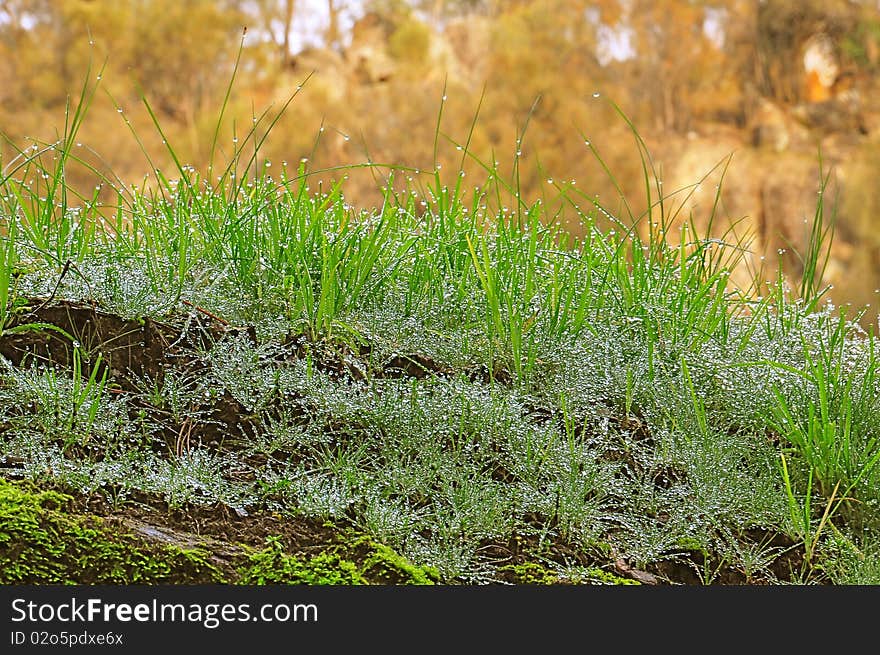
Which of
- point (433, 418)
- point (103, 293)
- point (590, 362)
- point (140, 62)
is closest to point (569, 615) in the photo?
point (433, 418)

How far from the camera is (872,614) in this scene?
3.47ft

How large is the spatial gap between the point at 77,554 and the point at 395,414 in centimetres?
55

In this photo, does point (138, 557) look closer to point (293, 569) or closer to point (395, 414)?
point (293, 569)

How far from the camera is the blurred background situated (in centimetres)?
1003

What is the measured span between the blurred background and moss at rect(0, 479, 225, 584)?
8.00 metres

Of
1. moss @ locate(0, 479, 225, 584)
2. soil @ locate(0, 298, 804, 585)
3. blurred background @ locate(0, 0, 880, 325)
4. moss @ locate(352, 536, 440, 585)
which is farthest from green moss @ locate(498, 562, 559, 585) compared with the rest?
blurred background @ locate(0, 0, 880, 325)

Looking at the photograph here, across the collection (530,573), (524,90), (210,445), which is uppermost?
(524,90)

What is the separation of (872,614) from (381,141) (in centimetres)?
A: 978

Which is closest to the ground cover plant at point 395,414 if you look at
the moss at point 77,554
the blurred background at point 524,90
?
the moss at point 77,554

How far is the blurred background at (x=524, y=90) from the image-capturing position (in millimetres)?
10031

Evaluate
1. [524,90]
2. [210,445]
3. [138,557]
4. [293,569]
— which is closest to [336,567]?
[293,569]

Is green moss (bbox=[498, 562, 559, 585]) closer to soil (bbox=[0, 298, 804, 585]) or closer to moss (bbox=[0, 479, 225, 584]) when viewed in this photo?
soil (bbox=[0, 298, 804, 585])

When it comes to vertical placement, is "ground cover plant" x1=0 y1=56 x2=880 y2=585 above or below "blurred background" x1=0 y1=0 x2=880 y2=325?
below

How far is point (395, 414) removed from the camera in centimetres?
144
